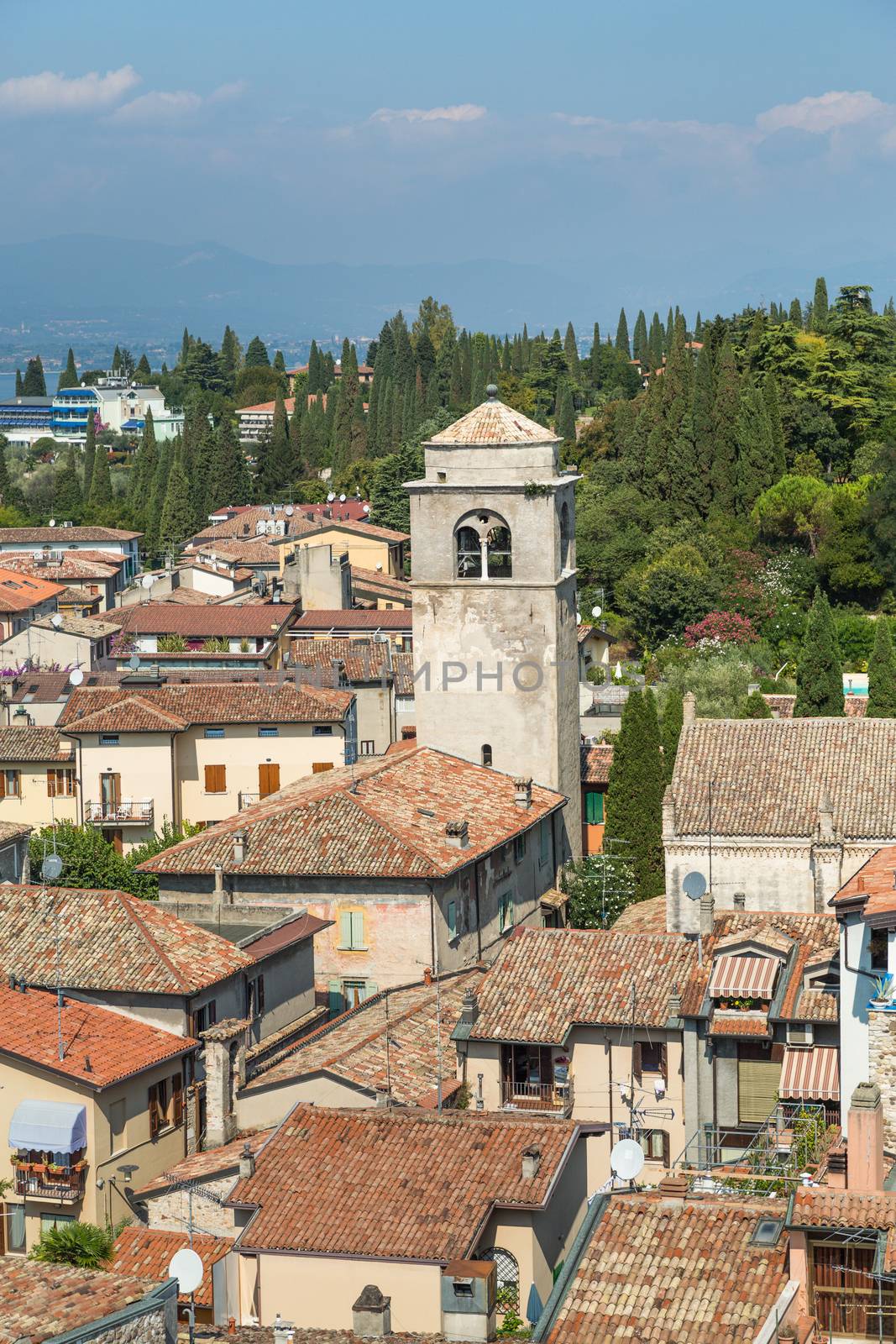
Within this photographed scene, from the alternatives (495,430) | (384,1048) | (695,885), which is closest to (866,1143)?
(384,1048)

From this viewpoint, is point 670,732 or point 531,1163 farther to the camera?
point 670,732

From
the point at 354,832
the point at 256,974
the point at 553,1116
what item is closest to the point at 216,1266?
the point at 553,1116

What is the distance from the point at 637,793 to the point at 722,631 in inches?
919

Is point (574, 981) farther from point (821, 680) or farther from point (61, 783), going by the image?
point (821, 680)

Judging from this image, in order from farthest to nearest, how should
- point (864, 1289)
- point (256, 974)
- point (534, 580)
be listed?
point (534, 580) → point (256, 974) → point (864, 1289)

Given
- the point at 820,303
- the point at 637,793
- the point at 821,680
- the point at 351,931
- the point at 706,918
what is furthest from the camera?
the point at 820,303

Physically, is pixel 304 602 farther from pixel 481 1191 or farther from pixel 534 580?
pixel 481 1191

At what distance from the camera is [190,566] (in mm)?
89562

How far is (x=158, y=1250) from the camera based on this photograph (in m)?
25.1

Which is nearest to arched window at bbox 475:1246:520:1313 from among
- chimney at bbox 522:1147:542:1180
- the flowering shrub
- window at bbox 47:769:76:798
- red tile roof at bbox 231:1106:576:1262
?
red tile roof at bbox 231:1106:576:1262

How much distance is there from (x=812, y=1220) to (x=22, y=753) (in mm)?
35195

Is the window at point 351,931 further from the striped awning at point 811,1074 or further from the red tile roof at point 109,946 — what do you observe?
the striped awning at point 811,1074

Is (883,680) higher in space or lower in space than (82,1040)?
higher

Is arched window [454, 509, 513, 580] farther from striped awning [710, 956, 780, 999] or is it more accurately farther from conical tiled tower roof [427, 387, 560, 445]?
Answer: striped awning [710, 956, 780, 999]
